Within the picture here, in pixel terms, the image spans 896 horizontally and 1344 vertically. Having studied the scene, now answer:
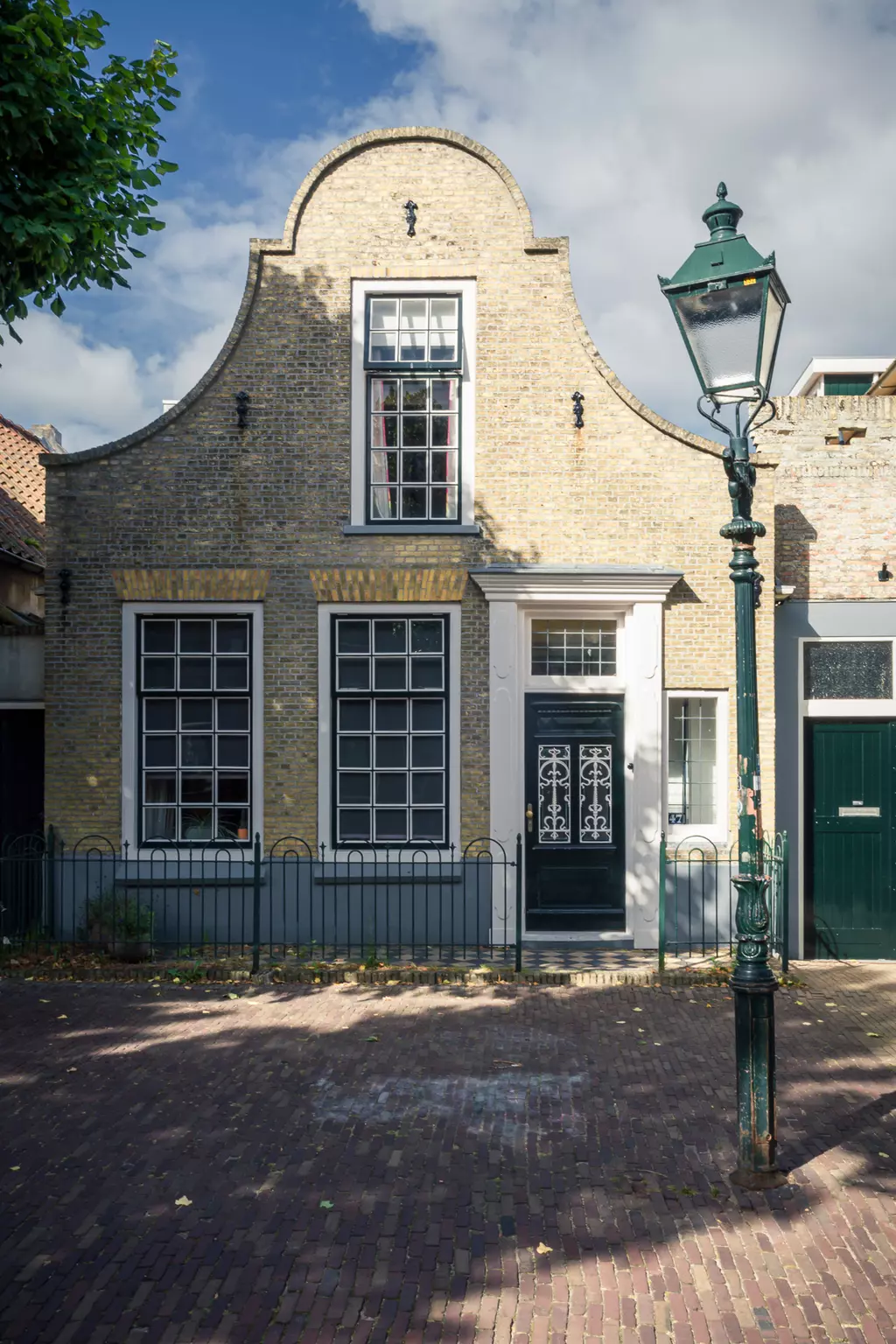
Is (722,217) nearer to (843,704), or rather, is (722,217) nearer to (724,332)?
(724,332)

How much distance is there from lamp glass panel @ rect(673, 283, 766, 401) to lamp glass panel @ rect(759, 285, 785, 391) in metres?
0.07

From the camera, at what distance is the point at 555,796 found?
10.5m

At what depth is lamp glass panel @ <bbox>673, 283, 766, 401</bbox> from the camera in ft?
17.4

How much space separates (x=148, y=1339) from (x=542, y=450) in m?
8.45

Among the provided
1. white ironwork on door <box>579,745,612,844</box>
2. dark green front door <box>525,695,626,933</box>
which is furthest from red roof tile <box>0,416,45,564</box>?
white ironwork on door <box>579,745,612,844</box>

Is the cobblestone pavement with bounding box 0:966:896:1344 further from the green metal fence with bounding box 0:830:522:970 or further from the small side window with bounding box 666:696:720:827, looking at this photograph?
the small side window with bounding box 666:696:720:827

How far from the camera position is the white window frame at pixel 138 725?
34.4 feet

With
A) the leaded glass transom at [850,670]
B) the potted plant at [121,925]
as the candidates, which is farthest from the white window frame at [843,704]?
the potted plant at [121,925]

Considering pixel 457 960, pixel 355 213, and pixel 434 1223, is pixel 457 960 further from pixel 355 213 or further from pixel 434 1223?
pixel 355 213

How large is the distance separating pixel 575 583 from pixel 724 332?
4.99 meters

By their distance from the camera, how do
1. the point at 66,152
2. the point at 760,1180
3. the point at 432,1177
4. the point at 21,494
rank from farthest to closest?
the point at 21,494 → the point at 66,152 → the point at 432,1177 → the point at 760,1180

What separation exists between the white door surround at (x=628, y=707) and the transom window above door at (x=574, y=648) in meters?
0.31

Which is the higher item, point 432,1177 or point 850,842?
point 850,842

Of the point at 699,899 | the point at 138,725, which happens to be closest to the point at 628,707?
the point at 699,899
